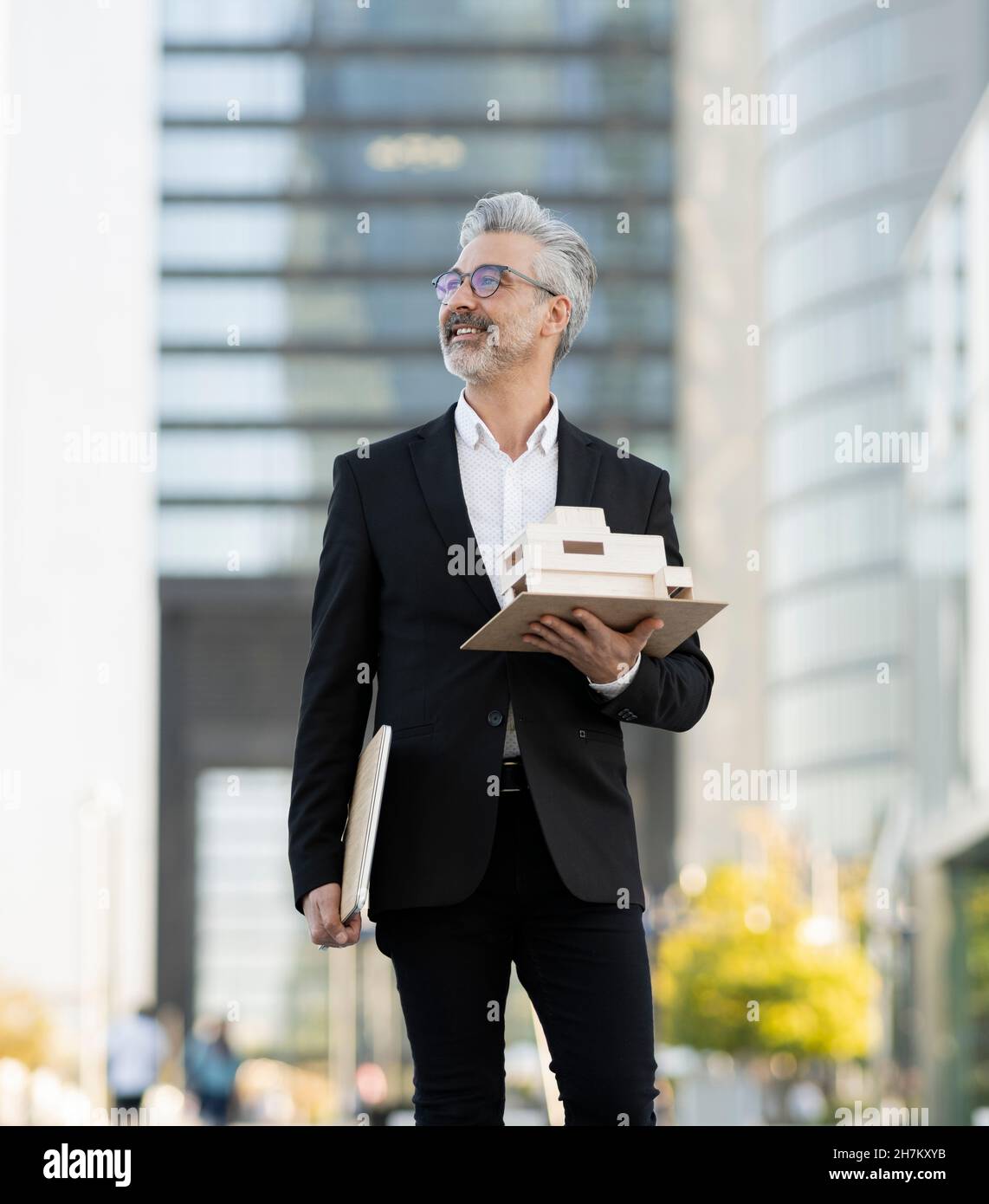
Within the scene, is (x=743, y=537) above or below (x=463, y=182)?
below

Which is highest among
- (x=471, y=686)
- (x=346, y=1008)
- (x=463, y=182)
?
(x=463, y=182)

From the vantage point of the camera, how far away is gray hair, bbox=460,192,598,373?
12.7ft

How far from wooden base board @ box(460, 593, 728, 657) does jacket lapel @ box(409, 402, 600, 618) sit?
0.27 meters

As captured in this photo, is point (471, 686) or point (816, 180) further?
point (816, 180)

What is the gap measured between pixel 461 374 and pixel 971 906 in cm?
2638

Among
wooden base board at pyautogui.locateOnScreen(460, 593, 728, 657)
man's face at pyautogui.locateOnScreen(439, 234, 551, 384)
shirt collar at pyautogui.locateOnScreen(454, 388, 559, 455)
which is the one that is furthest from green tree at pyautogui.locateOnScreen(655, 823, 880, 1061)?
wooden base board at pyautogui.locateOnScreen(460, 593, 728, 657)

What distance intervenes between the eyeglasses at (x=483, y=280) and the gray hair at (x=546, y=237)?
0.03 meters

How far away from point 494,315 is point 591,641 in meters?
0.82

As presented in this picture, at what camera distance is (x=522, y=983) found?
11.6ft

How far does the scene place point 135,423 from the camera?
6931 cm

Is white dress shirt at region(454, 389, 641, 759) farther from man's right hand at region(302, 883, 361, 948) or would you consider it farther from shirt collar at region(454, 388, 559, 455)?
man's right hand at region(302, 883, 361, 948)

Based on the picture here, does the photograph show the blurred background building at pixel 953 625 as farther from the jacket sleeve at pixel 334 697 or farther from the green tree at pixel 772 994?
the jacket sleeve at pixel 334 697

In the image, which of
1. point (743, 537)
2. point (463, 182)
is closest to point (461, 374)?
point (463, 182)
